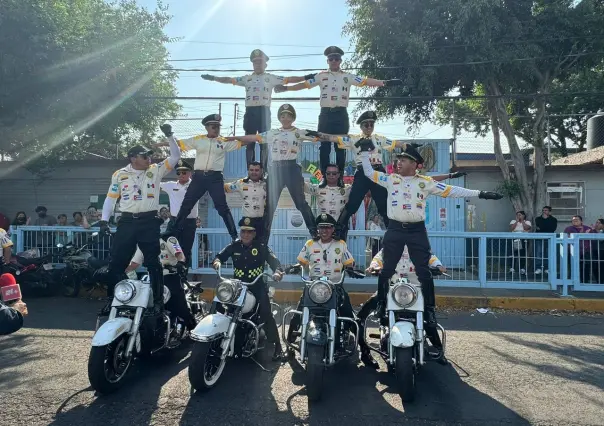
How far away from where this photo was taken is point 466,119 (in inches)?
914

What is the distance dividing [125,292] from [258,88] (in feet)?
13.1

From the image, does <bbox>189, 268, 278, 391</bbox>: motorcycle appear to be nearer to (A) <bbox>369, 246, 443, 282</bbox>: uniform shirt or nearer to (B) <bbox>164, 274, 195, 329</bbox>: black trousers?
(B) <bbox>164, 274, 195, 329</bbox>: black trousers

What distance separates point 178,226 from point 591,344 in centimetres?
594

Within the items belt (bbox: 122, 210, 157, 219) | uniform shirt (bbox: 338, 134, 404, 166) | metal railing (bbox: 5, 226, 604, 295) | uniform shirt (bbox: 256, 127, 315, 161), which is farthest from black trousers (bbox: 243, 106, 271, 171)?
metal railing (bbox: 5, 226, 604, 295)

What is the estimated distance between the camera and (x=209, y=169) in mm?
6914

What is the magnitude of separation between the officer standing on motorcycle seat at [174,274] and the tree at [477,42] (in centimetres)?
934

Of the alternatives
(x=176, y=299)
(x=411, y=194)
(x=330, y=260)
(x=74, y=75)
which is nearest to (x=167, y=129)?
(x=176, y=299)

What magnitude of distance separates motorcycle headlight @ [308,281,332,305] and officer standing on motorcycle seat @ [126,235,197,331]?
6.72 ft

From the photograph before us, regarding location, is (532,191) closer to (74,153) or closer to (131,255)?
(131,255)

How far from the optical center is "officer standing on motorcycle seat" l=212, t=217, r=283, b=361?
5441 millimetres

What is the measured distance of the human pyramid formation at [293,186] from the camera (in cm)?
540

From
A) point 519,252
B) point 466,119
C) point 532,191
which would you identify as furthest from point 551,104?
point 519,252

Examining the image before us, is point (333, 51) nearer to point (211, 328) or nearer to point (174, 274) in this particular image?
point (174, 274)

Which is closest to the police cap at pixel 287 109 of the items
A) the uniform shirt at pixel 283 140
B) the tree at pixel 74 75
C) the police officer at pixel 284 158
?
the police officer at pixel 284 158
